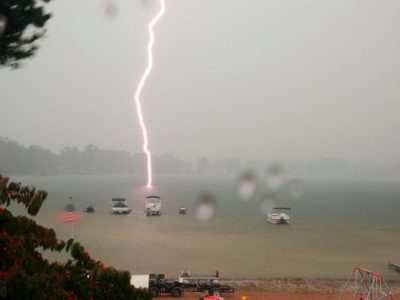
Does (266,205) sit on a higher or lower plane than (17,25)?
higher

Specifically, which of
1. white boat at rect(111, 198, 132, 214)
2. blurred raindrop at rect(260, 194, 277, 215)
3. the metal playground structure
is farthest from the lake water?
blurred raindrop at rect(260, 194, 277, 215)

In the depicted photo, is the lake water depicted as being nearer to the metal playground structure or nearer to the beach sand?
the beach sand

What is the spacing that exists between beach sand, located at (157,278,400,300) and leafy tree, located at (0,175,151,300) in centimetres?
1786

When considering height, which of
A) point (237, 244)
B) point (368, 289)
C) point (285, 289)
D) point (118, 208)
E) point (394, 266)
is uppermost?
point (118, 208)

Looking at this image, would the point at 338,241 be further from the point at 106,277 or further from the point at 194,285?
the point at 106,277

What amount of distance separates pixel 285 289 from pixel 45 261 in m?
25.0

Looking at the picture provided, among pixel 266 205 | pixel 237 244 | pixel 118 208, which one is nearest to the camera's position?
pixel 237 244

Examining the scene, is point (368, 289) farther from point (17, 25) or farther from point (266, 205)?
point (266, 205)

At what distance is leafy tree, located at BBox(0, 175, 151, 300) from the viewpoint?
712cm

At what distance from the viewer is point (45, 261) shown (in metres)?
7.74

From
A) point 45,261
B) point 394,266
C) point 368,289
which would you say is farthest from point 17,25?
point 394,266

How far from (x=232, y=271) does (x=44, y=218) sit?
44832 millimetres

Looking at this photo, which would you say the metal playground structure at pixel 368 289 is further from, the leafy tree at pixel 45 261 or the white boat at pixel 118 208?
the white boat at pixel 118 208

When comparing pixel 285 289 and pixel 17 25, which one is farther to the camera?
pixel 285 289
